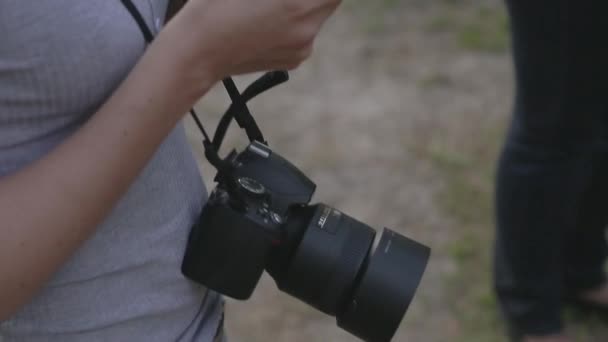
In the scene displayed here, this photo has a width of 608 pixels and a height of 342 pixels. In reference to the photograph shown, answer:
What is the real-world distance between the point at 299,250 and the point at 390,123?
180 centimetres

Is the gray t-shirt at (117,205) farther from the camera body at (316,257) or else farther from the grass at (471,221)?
the grass at (471,221)

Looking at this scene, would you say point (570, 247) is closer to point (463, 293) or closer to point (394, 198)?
point (463, 293)

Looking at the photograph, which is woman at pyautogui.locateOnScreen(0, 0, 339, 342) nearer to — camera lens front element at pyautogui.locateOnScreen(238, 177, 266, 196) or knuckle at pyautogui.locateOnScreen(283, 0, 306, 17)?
knuckle at pyautogui.locateOnScreen(283, 0, 306, 17)

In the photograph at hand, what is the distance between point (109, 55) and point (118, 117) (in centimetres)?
5

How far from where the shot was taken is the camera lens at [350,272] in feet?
2.98

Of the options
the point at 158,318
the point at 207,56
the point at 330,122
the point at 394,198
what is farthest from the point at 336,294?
the point at 330,122

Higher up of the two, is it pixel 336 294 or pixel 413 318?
pixel 336 294

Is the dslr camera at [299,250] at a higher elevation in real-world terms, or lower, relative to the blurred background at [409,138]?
higher

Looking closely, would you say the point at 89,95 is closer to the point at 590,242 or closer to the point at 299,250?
the point at 299,250

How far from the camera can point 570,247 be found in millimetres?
1990

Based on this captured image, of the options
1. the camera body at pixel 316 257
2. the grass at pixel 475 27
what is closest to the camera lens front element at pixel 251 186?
the camera body at pixel 316 257

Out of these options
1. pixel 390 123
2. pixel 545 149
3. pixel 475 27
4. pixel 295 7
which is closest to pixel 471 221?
pixel 390 123

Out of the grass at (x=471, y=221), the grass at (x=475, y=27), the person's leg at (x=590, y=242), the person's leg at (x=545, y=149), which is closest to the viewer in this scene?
the person's leg at (x=545, y=149)

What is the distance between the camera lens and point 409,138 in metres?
2.60
